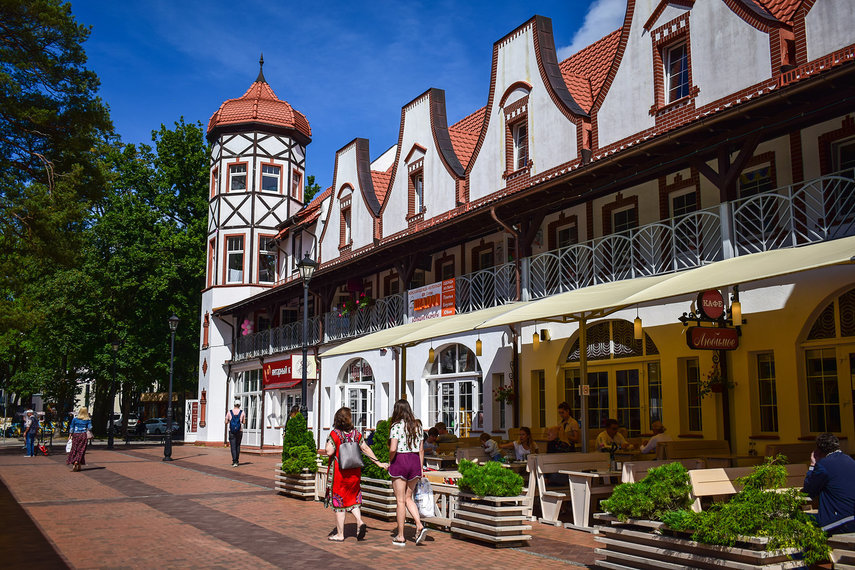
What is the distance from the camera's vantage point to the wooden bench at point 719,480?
818 centimetres

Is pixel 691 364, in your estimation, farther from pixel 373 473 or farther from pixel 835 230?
pixel 373 473

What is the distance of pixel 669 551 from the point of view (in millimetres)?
6801

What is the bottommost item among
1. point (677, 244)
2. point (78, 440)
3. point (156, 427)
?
point (156, 427)

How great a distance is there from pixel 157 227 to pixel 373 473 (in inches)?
1217

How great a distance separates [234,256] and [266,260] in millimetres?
1543

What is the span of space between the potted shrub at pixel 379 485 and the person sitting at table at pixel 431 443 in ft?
12.6

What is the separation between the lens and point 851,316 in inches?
456

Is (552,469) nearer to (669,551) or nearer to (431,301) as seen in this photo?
(669,551)

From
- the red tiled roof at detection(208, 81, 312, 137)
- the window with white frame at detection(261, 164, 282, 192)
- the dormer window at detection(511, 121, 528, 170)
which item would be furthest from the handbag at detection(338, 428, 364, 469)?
the red tiled roof at detection(208, 81, 312, 137)

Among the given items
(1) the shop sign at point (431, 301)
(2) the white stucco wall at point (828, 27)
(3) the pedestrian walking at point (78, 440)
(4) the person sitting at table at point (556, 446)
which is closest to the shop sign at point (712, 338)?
(4) the person sitting at table at point (556, 446)

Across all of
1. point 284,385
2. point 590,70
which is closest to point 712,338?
point 590,70

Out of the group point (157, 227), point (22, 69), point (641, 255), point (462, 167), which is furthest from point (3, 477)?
point (157, 227)

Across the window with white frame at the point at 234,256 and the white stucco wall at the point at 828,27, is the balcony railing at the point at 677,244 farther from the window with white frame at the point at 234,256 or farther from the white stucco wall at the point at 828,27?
the window with white frame at the point at 234,256

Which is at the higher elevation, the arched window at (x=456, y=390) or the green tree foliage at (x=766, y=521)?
the arched window at (x=456, y=390)
